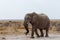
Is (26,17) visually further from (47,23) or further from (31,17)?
(47,23)

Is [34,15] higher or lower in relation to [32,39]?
higher

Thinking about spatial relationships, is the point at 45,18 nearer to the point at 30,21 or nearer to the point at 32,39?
the point at 30,21

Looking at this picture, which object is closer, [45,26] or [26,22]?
[26,22]

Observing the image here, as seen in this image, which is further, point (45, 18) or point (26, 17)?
point (45, 18)

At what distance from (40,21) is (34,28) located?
1089 millimetres

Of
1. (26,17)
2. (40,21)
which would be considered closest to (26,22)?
(26,17)

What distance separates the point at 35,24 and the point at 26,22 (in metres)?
1.28

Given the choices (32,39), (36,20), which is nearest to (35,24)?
(36,20)

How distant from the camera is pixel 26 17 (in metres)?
23.8

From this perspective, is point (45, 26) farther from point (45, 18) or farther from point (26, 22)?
point (26, 22)

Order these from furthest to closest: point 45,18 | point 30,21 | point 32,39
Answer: point 45,18
point 30,21
point 32,39

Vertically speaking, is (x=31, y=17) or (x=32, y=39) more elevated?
(x=31, y=17)

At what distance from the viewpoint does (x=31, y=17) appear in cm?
2423

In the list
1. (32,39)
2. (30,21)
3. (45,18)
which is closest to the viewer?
(32,39)
